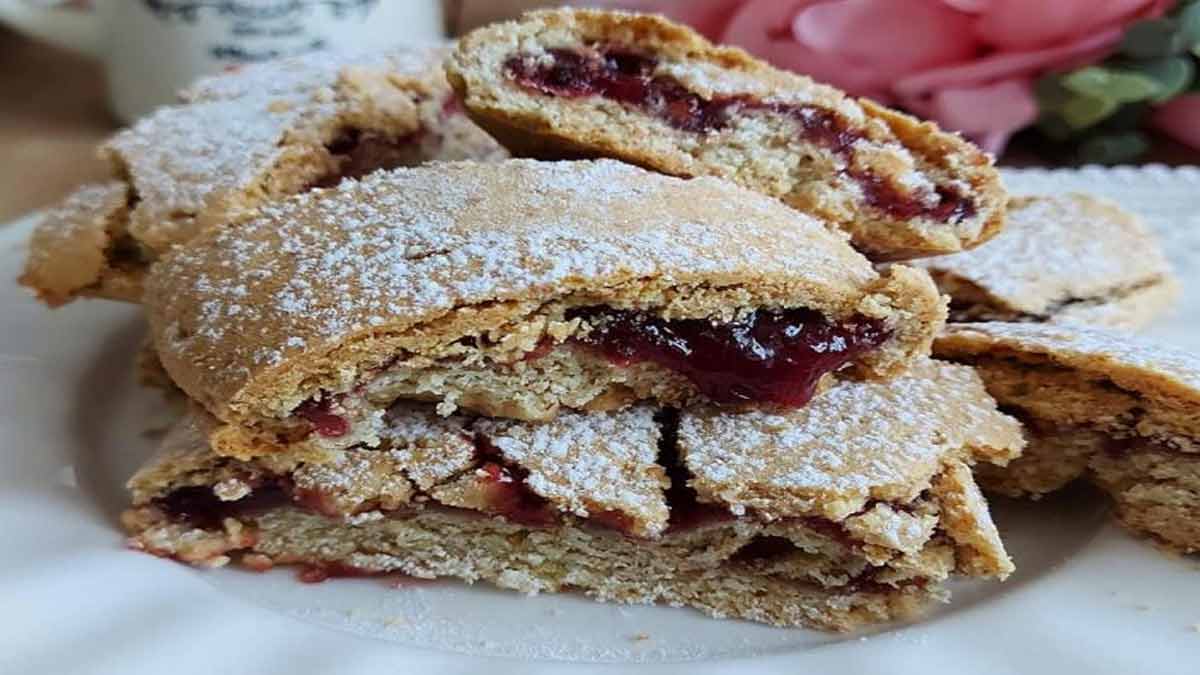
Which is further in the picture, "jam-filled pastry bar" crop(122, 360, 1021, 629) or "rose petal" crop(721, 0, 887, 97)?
"rose petal" crop(721, 0, 887, 97)

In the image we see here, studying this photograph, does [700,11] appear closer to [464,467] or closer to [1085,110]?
[1085,110]

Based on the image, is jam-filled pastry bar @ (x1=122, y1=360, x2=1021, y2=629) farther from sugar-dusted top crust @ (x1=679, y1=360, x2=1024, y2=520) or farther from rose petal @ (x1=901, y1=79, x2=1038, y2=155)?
rose petal @ (x1=901, y1=79, x2=1038, y2=155)

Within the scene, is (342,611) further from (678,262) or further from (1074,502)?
(1074,502)

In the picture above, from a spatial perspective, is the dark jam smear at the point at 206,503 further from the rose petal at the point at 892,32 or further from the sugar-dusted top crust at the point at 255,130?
the rose petal at the point at 892,32

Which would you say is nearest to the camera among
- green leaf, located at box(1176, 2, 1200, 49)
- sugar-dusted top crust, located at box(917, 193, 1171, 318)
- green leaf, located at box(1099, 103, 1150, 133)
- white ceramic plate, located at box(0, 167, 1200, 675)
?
white ceramic plate, located at box(0, 167, 1200, 675)

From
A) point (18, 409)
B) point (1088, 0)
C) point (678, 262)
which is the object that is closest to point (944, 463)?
point (678, 262)

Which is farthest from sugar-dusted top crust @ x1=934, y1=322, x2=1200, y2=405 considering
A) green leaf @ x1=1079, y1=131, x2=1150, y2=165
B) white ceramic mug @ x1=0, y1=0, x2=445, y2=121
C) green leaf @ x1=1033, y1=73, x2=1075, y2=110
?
white ceramic mug @ x1=0, y1=0, x2=445, y2=121
